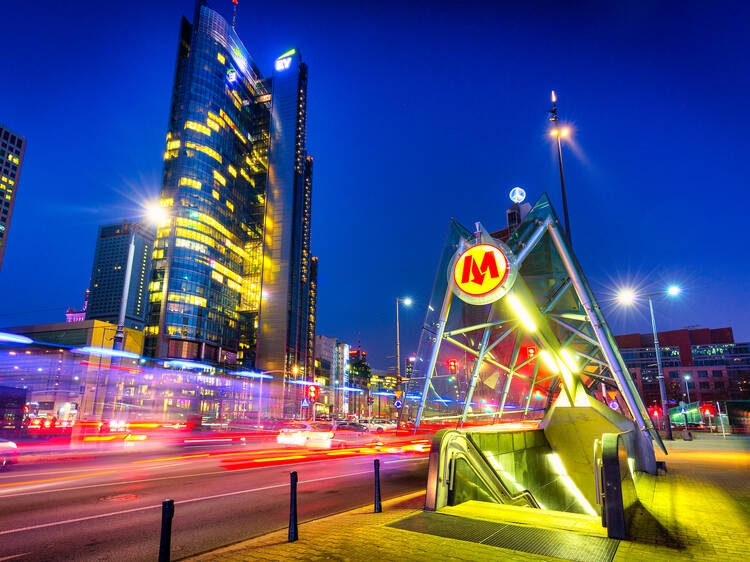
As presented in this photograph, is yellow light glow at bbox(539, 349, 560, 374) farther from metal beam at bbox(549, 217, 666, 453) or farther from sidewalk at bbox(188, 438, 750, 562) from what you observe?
sidewalk at bbox(188, 438, 750, 562)

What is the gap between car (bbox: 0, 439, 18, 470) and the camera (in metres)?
15.5

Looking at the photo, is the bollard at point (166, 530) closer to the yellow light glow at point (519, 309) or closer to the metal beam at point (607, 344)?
the yellow light glow at point (519, 309)

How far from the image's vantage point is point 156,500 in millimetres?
10469

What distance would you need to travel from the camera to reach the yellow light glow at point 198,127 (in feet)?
356

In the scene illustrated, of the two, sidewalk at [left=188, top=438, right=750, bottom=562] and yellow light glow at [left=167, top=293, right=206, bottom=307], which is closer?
sidewalk at [left=188, top=438, right=750, bottom=562]

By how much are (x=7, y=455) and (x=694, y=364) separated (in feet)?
447

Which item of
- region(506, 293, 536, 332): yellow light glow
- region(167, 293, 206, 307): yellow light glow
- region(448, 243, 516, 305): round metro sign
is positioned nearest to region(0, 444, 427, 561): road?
region(448, 243, 516, 305): round metro sign

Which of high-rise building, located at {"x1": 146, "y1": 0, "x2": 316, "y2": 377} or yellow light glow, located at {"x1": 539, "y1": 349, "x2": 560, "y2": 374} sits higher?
high-rise building, located at {"x1": 146, "y1": 0, "x2": 316, "y2": 377}

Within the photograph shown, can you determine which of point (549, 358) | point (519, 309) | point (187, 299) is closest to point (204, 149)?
point (187, 299)

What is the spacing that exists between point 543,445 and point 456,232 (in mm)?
10781

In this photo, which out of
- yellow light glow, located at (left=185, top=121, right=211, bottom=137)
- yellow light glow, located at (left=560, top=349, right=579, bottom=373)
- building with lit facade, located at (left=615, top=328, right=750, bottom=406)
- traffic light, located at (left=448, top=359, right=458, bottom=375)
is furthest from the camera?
yellow light glow, located at (left=185, top=121, right=211, bottom=137)

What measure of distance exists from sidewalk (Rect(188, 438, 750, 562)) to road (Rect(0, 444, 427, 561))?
1366mm

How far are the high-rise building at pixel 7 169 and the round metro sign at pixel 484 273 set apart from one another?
586 feet

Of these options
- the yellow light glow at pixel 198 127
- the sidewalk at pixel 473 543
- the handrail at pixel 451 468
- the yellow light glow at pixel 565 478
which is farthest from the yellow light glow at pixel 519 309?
the yellow light glow at pixel 198 127
